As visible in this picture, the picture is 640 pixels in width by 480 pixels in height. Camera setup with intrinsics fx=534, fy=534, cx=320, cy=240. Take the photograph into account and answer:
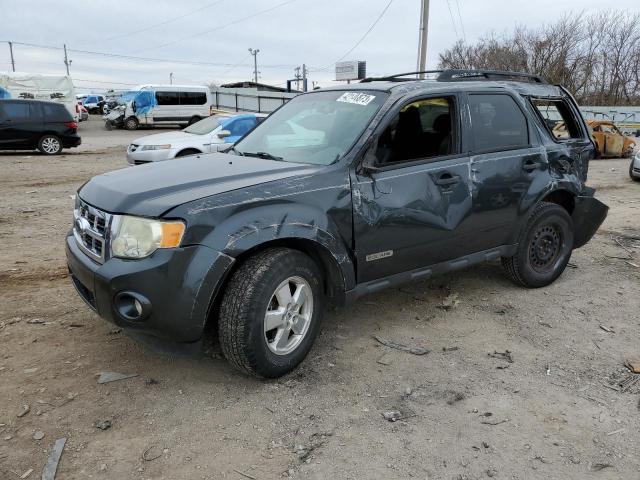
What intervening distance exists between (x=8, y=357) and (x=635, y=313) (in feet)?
15.6

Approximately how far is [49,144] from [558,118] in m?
15.6

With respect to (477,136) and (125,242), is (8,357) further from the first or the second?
(477,136)

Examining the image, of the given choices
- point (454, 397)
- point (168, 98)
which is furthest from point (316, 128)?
point (168, 98)

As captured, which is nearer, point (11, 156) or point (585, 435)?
point (585, 435)

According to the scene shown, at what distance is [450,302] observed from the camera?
4.61m

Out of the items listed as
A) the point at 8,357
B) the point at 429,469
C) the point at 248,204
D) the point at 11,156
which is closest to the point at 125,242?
the point at 248,204

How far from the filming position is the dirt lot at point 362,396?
8.46 ft

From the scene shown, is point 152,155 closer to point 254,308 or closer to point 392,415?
point 254,308

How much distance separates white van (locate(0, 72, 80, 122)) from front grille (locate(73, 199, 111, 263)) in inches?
1009

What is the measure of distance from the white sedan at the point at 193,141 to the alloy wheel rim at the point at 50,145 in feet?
19.6

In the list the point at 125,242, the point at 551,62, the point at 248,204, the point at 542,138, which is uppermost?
the point at 551,62

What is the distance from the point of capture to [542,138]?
15.1ft

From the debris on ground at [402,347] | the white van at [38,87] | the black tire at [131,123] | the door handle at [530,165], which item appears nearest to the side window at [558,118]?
the door handle at [530,165]

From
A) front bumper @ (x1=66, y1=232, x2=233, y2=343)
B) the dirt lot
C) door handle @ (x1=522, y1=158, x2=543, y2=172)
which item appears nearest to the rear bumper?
the dirt lot
